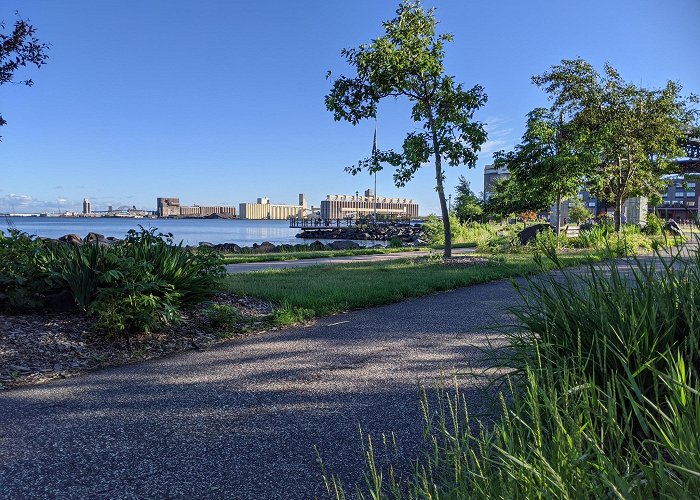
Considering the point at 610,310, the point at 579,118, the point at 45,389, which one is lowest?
the point at 45,389

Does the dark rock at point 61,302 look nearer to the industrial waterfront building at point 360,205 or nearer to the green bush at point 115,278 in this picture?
the green bush at point 115,278

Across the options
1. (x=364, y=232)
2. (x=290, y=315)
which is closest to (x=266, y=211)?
(x=364, y=232)

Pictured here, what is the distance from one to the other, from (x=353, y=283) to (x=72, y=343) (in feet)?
16.9

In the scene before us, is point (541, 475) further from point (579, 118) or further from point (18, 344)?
point (579, 118)

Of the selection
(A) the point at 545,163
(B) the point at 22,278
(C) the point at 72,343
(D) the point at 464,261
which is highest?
(A) the point at 545,163

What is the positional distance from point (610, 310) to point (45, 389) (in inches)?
179

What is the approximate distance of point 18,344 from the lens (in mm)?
5398

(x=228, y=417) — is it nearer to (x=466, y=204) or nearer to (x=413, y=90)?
(x=413, y=90)

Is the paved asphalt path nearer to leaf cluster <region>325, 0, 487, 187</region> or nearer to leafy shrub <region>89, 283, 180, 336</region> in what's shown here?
leafy shrub <region>89, 283, 180, 336</region>

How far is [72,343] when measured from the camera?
5.59m

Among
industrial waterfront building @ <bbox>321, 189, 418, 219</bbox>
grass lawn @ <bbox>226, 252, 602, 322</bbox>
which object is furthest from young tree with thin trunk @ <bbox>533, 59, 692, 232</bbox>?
industrial waterfront building @ <bbox>321, 189, 418, 219</bbox>

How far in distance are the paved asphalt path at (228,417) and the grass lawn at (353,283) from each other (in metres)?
1.87

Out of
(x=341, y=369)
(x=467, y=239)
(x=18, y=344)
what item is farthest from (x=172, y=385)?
(x=467, y=239)

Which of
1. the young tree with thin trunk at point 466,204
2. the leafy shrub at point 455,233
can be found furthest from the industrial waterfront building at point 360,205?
the leafy shrub at point 455,233
